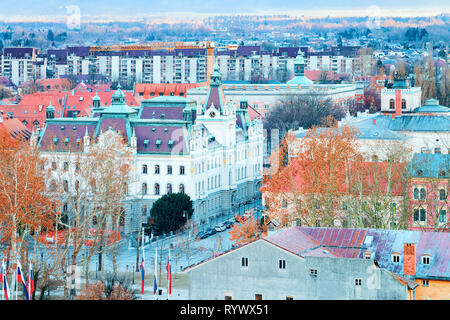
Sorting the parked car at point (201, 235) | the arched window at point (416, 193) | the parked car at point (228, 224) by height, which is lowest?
the parked car at point (228, 224)

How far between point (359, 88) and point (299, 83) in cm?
2015

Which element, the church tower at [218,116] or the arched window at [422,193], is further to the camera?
the church tower at [218,116]

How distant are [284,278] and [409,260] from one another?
4182mm

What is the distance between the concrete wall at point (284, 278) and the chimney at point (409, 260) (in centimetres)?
264

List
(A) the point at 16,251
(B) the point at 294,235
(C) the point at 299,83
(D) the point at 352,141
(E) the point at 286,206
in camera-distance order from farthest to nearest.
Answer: (C) the point at 299,83
(D) the point at 352,141
(E) the point at 286,206
(A) the point at 16,251
(B) the point at 294,235

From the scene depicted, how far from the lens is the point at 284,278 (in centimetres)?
2317

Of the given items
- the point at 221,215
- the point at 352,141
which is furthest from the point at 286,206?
the point at 221,215

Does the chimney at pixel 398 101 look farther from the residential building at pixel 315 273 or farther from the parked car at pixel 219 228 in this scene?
the residential building at pixel 315 273

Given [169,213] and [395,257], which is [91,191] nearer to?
[169,213]

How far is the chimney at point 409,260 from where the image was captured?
25391mm

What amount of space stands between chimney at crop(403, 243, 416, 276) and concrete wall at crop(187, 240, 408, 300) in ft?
8.65

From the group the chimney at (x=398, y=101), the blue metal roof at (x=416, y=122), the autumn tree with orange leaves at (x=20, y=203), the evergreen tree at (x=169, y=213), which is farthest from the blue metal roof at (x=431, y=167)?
the chimney at (x=398, y=101)
